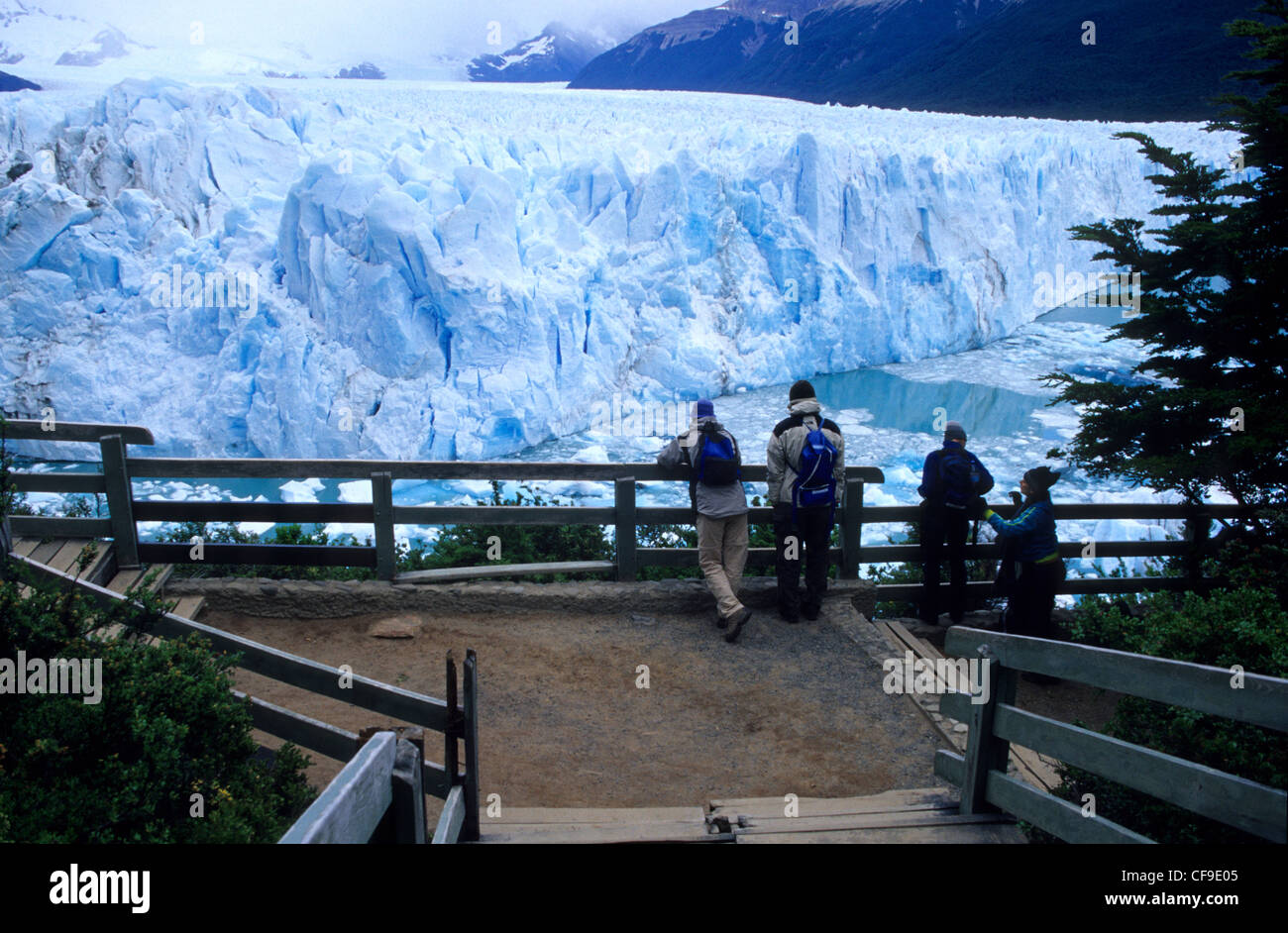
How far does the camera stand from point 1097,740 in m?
2.23

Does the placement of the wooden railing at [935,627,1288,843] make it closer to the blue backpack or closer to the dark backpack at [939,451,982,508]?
the blue backpack

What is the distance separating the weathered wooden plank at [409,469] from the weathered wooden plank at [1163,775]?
2834 mm

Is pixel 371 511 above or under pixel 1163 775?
under

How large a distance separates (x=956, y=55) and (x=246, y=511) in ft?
170

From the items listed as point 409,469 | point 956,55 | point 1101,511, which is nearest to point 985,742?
point 409,469

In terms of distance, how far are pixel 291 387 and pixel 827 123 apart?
59.9 ft

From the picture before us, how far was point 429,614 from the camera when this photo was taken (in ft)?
17.3

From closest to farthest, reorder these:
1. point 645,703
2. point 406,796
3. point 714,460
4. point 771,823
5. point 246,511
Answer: point 406,796
point 771,823
point 645,703
point 714,460
point 246,511

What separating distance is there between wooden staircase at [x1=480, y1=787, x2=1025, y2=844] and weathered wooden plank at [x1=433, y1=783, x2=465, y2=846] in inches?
5.0

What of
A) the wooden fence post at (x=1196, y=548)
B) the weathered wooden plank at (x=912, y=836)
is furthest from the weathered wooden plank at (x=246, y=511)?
the wooden fence post at (x=1196, y=548)

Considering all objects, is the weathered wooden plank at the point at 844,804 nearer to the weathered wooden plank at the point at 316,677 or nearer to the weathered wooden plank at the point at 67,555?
the weathered wooden plank at the point at 316,677

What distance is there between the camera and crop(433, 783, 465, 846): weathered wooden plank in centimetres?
227

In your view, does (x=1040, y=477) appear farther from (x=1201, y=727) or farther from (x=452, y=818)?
(x=452, y=818)
